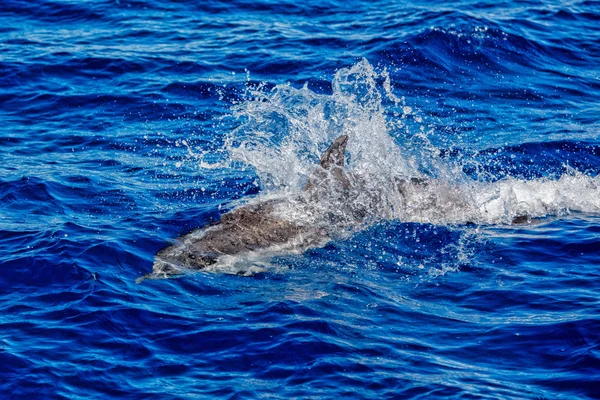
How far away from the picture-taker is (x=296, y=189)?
13484 mm

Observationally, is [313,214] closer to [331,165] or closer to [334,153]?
[331,165]

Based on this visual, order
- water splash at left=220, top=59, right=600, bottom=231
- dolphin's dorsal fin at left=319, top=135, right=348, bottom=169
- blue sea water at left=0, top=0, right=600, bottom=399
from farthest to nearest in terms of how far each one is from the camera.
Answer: water splash at left=220, top=59, right=600, bottom=231 → dolphin's dorsal fin at left=319, top=135, right=348, bottom=169 → blue sea water at left=0, top=0, right=600, bottom=399

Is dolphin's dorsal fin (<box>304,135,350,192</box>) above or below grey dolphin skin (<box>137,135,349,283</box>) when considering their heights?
above

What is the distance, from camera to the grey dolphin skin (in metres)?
11.9

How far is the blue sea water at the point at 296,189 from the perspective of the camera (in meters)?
9.61

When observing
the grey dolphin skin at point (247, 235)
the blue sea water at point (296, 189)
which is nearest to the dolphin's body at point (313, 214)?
the grey dolphin skin at point (247, 235)

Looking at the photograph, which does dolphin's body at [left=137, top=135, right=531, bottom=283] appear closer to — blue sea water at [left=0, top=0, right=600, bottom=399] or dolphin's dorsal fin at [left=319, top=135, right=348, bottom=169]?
dolphin's dorsal fin at [left=319, top=135, right=348, bottom=169]

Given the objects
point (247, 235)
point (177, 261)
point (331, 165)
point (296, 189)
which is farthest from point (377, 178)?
point (177, 261)

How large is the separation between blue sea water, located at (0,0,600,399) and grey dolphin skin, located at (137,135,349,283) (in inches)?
12.3

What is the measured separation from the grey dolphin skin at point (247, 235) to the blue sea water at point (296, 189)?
1.03 feet

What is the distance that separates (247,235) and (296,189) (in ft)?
4.64

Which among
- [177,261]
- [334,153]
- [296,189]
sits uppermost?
[334,153]

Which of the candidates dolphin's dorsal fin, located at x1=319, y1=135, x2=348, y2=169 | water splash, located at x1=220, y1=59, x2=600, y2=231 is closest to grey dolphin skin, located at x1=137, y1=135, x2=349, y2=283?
dolphin's dorsal fin, located at x1=319, y1=135, x2=348, y2=169

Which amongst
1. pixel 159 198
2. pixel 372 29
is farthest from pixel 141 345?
pixel 372 29
